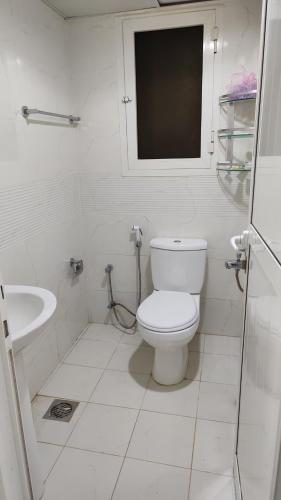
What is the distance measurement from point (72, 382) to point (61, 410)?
23 centimetres

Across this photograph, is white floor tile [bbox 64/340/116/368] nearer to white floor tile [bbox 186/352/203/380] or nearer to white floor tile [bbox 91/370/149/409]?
white floor tile [bbox 91/370/149/409]

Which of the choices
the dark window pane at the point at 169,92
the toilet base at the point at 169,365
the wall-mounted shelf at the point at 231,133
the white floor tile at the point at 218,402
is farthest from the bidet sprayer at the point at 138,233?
the white floor tile at the point at 218,402

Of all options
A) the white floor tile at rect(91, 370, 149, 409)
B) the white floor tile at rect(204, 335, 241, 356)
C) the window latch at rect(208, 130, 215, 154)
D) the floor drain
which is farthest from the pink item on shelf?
→ the floor drain

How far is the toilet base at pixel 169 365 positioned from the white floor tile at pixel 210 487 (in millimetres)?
565

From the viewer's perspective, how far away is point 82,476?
1.46 metres

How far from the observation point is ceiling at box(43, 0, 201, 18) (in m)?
1.90

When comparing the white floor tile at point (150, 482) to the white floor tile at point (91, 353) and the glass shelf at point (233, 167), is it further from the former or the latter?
the glass shelf at point (233, 167)

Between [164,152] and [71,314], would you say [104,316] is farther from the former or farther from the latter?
[164,152]

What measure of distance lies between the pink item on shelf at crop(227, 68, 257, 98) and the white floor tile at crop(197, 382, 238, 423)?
169 centimetres

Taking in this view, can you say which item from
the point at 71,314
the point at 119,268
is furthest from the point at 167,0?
the point at 71,314

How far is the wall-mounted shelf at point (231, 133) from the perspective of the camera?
75.7 inches

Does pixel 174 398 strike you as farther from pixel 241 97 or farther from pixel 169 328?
pixel 241 97

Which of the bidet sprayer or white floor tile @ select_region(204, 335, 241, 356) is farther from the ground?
the bidet sprayer

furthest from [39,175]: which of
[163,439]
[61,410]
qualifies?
[163,439]
